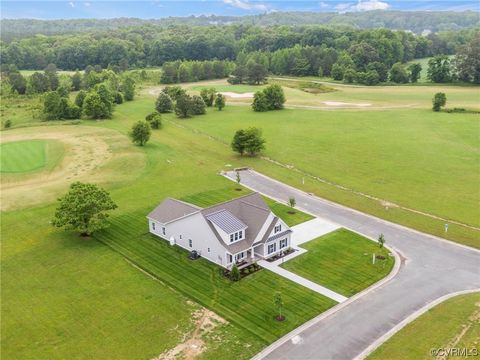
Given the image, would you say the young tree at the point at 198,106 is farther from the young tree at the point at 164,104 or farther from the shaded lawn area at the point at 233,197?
the shaded lawn area at the point at 233,197

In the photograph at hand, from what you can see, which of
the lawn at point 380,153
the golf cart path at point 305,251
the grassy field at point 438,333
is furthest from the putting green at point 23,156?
the grassy field at point 438,333

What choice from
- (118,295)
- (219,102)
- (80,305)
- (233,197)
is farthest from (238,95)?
(80,305)

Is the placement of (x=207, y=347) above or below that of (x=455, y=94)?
below

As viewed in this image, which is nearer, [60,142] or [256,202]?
[256,202]

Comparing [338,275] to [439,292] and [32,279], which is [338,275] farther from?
[32,279]

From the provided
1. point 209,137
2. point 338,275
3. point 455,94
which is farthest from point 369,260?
point 455,94

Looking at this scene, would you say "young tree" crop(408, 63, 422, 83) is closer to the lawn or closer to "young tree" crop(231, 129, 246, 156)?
the lawn
